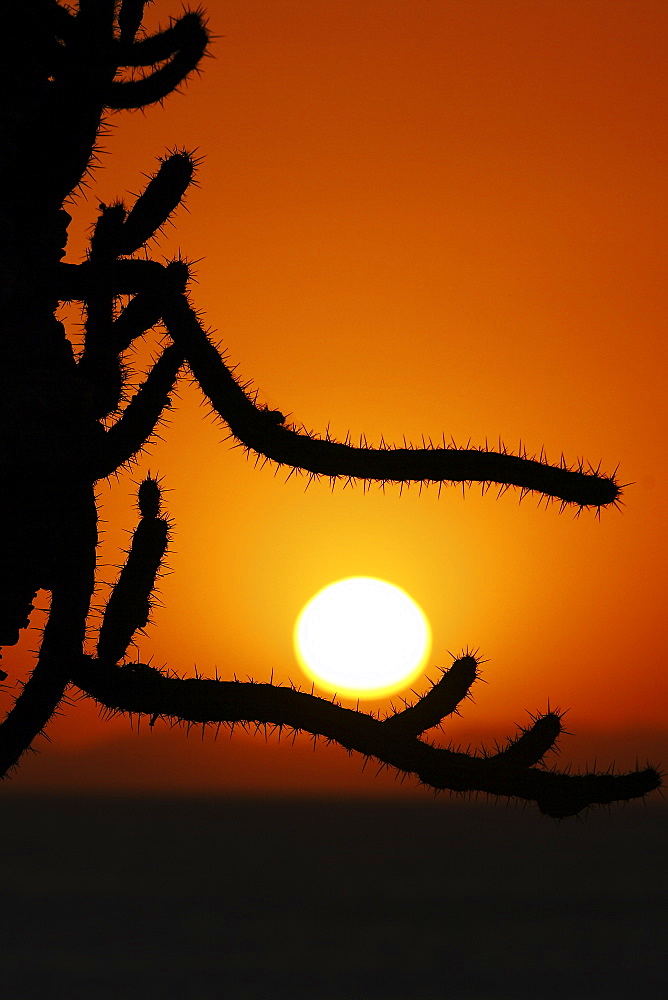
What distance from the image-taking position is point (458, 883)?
110 metres

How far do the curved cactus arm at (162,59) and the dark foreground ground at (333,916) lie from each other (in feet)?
160

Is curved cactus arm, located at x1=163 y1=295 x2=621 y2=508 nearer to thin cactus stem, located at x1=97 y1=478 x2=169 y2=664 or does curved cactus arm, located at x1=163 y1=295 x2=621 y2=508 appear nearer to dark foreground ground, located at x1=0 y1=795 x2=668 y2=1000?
thin cactus stem, located at x1=97 y1=478 x2=169 y2=664

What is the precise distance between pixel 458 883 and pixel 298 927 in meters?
25.7

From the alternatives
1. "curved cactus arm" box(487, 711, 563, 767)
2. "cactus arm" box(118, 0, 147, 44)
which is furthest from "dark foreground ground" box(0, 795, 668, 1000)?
"cactus arm" box(118, 0, 147, 44)

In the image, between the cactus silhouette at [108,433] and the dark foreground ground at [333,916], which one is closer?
the cactus silhouette at [108,433]

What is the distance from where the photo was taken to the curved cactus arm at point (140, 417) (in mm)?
3672

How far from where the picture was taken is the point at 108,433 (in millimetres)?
3744

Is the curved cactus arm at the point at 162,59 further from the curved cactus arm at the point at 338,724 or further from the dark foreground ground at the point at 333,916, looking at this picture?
the dark foreground ground at the point at 333,916

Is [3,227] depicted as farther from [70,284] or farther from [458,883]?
[458,883]

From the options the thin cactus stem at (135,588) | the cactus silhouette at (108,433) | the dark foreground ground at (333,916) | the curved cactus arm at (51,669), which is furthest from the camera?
the dark foreground ground at (333,916)

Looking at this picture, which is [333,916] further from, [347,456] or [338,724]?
[347,456]

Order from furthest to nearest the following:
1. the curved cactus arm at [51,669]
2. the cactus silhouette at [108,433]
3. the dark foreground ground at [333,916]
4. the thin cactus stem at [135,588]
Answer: the dark foreground ground at [333,916], the thin cactus stem at [135,588], the curved cactus arm at [51,669], the cactus silhouette at [108,433]

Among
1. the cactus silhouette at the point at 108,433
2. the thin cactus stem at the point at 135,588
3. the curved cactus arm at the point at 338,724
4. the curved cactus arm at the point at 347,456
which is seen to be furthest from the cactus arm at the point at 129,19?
the curved cactus arm at the point at 338,724

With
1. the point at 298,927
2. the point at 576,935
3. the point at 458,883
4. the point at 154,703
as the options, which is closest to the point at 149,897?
the point at 298,927
